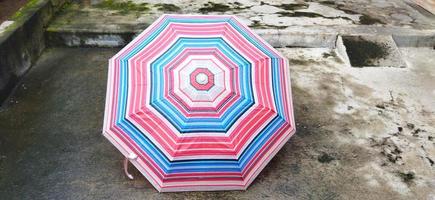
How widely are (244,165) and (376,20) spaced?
3.74m

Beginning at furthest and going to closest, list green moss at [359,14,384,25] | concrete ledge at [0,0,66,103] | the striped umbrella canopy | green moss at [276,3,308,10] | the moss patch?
green moss at [276,3,308,10]
green moss at [359,14,384,25]
the moss patch
concrete ledge at [0,0,66,103]
the striped umbrella canopy

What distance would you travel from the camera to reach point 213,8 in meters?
6.02

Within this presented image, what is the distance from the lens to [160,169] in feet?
10.0

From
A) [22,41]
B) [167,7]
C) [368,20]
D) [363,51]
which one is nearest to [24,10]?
[22,41]

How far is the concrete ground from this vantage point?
339 cm

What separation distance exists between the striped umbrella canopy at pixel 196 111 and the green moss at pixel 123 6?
2781 millimetres

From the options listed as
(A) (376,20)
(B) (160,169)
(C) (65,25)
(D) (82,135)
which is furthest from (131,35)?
(A) (376,20)

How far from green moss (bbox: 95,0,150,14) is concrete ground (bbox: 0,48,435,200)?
1.02 metres

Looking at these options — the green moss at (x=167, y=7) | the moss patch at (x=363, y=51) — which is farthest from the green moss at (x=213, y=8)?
the moss patch at (x=363, y=51)

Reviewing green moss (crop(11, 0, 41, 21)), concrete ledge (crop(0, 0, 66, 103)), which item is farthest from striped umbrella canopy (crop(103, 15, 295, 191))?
green moss (crop(11, 0, 41, 21))

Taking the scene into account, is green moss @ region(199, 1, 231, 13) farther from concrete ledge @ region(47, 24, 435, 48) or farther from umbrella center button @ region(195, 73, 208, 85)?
umbrella center button @ region(195, 73, 208, 85)

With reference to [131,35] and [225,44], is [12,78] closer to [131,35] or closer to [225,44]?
[131,35]

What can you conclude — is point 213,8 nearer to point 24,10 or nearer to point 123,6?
point 123,6

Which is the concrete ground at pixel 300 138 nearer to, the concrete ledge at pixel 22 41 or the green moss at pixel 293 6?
the concrete ledge at pixel 22 41
